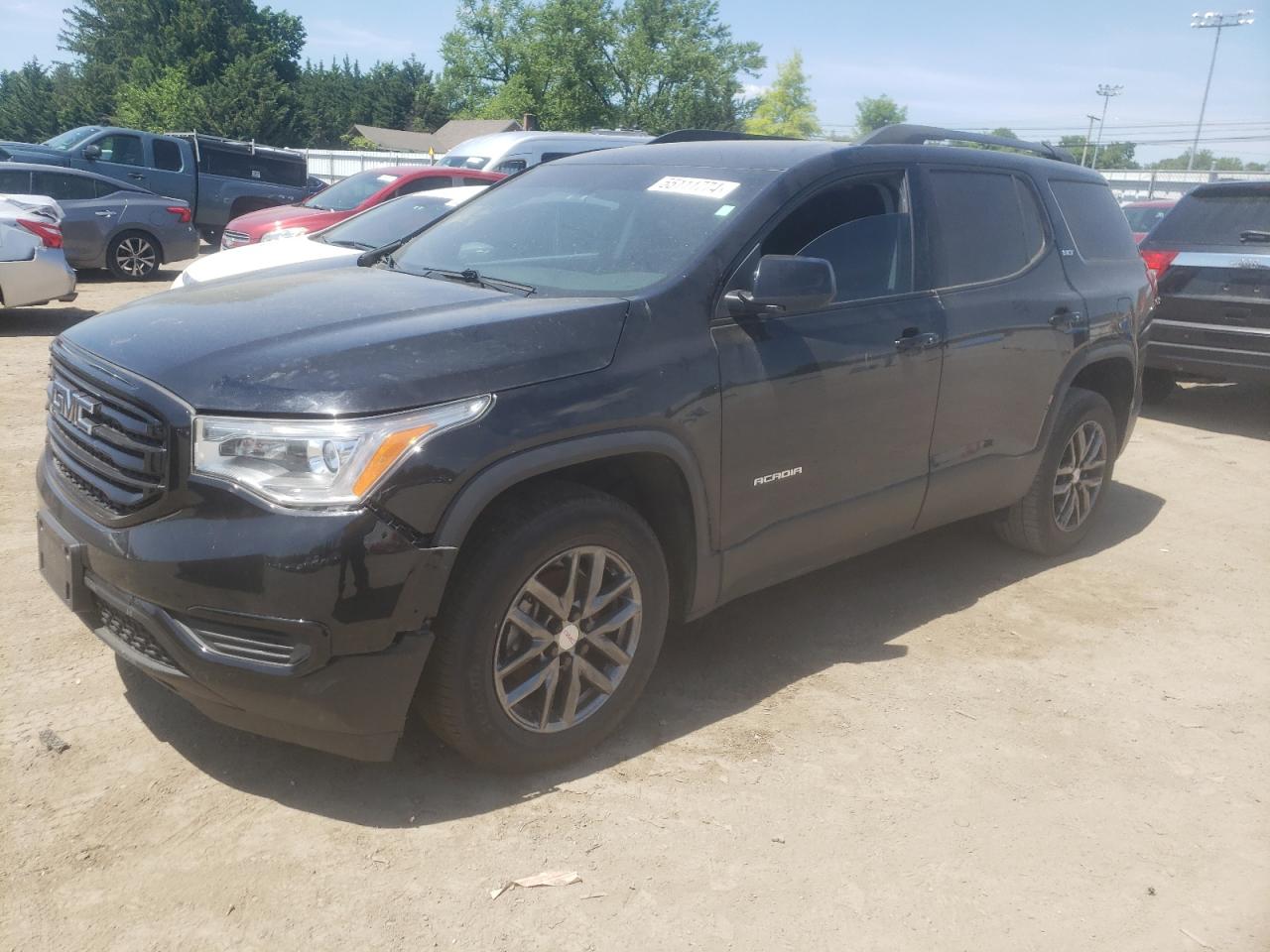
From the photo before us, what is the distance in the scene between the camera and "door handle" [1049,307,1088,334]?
4762 millimetres

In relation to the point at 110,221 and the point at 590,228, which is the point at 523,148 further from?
the point at 590,228

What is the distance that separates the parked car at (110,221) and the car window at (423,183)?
12.6 ft

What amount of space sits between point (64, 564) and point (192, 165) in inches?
689

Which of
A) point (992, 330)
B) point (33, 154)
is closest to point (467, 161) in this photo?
point (33, 154)

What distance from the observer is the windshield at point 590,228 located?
353cm

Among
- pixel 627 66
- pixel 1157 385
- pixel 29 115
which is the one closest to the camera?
pixel 1157 385

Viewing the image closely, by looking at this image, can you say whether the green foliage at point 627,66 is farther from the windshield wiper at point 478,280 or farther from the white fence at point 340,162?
the windshield wiper at point 478,280

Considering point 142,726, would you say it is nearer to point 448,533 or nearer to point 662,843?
point 448,533

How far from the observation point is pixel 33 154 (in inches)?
655

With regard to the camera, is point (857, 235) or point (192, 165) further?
point (192, 165)

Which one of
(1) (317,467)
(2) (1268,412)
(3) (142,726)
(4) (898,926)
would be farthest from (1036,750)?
(2) (1268,412)

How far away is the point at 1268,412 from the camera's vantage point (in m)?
9.47

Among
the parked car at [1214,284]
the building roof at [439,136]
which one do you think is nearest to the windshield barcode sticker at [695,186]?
the parked car at [1214,284]

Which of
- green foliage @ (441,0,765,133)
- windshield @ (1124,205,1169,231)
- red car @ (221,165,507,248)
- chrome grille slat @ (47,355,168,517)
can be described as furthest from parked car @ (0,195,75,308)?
green foliage @ (441,0,765,133)
